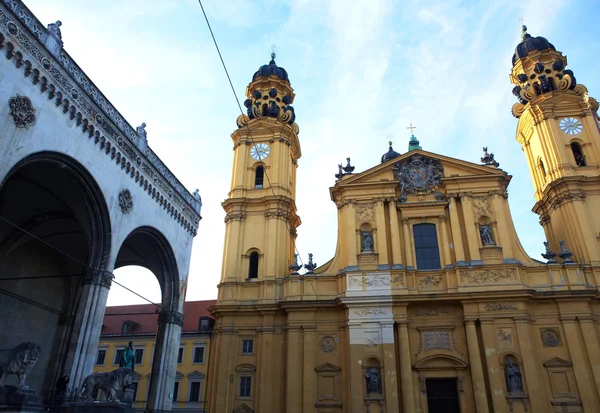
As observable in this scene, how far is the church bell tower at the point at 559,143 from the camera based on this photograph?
2609 cm

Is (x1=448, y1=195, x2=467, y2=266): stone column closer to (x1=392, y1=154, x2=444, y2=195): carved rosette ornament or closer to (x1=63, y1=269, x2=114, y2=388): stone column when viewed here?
(x1=392, y1=154, x2=444, y2=195): carved rosette ornament

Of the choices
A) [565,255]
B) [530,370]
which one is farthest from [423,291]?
[565,255]

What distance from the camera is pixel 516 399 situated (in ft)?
70.6

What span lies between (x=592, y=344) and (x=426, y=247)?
9056 mm

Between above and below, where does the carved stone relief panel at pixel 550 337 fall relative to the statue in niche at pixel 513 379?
above

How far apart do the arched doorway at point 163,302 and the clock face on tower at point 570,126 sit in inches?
988

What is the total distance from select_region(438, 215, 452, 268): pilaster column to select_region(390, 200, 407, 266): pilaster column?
6.96 ft

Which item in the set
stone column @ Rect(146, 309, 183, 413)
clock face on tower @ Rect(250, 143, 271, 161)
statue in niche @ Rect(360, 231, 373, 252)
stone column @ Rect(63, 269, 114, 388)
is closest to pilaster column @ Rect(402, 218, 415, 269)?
statue in niche @ Rect(360, 231, 373, 252)

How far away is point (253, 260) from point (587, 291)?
Answer: 1784 centimetres

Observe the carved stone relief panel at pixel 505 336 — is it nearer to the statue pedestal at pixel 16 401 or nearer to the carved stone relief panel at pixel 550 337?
the carved stone relief panel at pixel 550 337

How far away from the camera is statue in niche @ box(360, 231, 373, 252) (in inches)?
1030

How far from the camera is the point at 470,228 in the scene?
26031 millimetres

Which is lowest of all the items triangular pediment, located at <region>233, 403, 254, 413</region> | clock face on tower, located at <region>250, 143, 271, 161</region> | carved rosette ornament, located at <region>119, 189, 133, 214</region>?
triangular pediment, located at <region>233, 403, 254, 413</region>

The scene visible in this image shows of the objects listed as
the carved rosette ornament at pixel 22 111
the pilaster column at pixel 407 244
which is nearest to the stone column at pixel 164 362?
the carved rosette ornament at pixel 22 111
